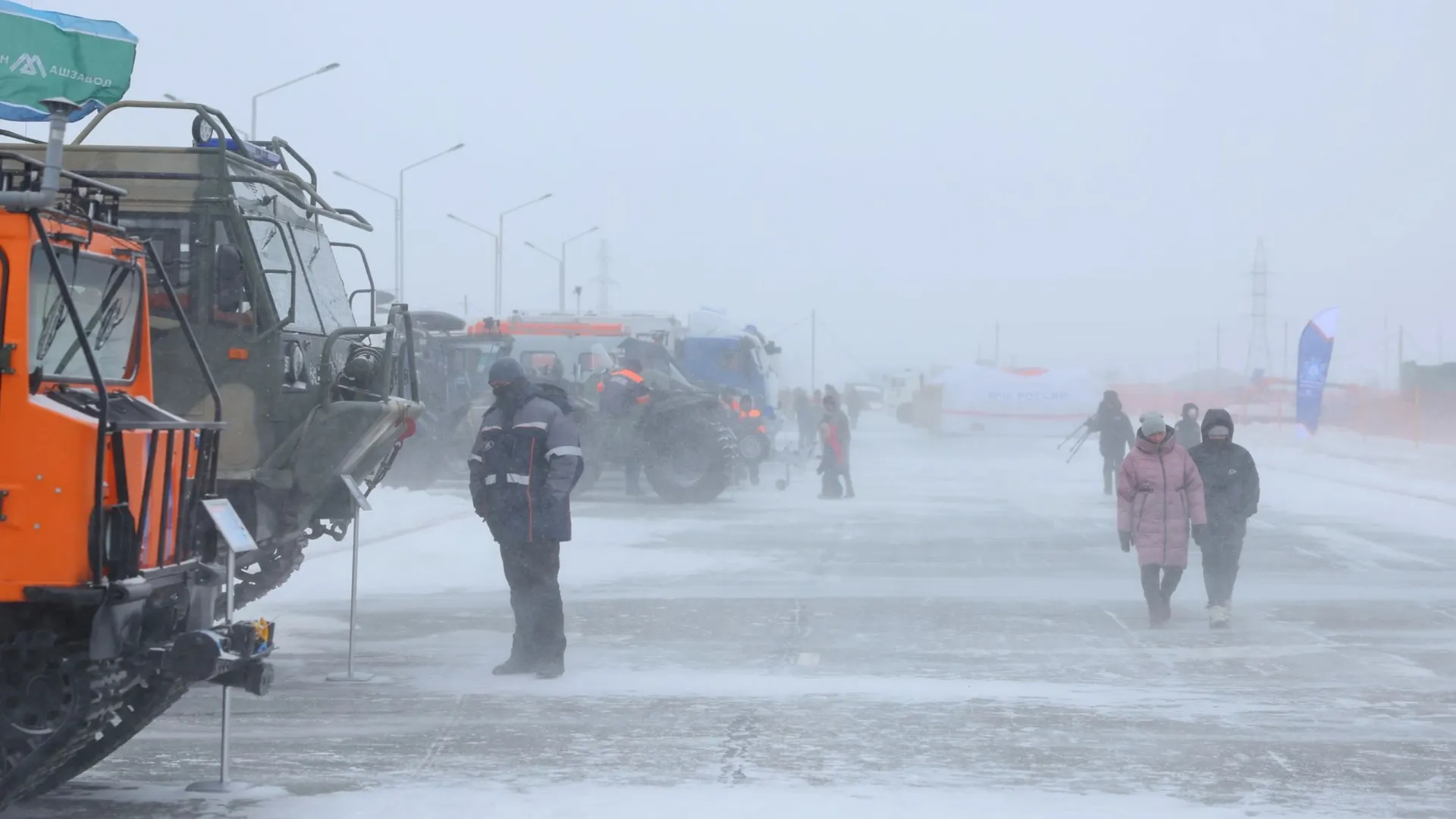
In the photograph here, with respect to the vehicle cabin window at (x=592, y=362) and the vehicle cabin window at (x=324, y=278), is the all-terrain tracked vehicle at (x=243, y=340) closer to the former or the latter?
→ the vehicle cabin window at (x=324, y=278)

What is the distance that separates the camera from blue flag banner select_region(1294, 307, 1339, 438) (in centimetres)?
3619

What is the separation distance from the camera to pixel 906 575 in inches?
621

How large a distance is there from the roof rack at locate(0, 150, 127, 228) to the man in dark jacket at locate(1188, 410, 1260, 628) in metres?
8.55

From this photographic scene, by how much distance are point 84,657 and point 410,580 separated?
361 inches

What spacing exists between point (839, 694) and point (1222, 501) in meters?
4.80

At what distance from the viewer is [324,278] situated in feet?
36.0

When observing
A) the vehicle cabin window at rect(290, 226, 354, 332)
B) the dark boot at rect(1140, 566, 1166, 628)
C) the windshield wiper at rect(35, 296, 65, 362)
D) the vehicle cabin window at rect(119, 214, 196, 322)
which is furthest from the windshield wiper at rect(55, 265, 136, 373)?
the dark boot at rect(1140, 566, 1166, 628)

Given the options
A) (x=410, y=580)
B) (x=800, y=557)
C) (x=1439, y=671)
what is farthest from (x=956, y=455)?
(x=1439, y=671)

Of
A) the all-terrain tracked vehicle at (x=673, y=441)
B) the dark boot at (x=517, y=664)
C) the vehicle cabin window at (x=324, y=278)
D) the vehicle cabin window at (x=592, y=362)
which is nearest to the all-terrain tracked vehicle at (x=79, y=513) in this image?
the dark boot at (x=517, y=664)

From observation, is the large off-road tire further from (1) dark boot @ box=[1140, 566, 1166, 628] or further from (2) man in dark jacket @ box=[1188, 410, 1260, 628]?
(1) dark boot @ box=[1140, 566, 1166, 628]

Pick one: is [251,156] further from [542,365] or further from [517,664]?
[542,365]

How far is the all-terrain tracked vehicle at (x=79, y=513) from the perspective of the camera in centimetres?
568

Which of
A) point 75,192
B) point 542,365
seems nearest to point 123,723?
point 75,192

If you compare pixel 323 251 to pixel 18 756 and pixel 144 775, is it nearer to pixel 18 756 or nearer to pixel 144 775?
pixel 144 775
